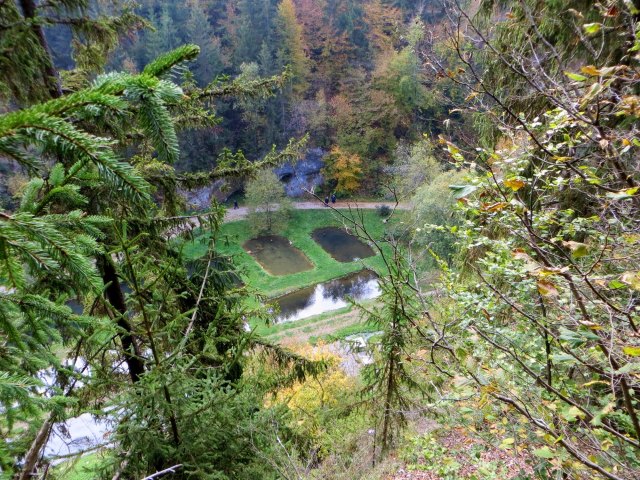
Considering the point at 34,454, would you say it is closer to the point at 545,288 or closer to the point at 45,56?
the point at 545,288

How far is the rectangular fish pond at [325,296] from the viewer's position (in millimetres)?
20281

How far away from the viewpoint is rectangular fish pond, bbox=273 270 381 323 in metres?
20.3

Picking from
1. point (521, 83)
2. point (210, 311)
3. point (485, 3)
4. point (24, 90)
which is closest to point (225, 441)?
point (210, 311)

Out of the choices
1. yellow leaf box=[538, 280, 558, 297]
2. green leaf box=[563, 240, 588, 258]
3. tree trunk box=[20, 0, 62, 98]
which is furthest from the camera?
tree trunk box=[20, 0, 62, 98]

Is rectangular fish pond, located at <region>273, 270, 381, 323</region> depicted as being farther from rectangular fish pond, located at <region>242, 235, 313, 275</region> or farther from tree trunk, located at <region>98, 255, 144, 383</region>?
tree trunk, located at <region>98, 255, 144, 383</region>

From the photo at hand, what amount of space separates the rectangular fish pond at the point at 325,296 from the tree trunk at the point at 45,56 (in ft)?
52.6

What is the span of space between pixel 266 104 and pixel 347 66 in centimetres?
770

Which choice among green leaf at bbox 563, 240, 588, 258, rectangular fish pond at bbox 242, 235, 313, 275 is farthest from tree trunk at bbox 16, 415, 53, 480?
rectangular fish pond at bbox 242, 235, 313, 275

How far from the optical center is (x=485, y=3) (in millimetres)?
5086

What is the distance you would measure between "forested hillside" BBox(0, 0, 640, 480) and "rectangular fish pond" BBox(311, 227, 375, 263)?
9.36 m

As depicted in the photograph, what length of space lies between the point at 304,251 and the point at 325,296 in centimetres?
465

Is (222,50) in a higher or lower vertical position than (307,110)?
higher

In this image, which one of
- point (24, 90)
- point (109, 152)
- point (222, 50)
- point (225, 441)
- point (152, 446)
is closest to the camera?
point (109, 152)

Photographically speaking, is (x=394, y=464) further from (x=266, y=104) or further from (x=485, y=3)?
(x=266, y=104)
